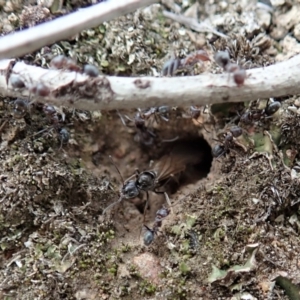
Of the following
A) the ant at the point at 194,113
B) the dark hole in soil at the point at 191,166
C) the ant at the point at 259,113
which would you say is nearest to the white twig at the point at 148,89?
the ant at the point at 259,113

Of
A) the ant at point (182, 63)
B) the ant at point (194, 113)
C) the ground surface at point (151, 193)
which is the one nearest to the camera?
the ground surface at point (151, 193)

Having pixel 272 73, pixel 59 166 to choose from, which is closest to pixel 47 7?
pixel 59 166

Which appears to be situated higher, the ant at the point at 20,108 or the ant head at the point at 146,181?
the ant at the point at 20,108

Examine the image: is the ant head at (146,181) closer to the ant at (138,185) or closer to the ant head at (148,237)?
the ant at (138,185)

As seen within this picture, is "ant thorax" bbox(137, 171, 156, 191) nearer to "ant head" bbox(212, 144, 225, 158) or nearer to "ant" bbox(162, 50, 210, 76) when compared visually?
"ant head" bbox(212, 144, 225, 158)

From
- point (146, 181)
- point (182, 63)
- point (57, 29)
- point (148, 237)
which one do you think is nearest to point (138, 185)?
point (146, 181)

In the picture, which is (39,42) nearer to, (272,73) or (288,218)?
(272,73)
